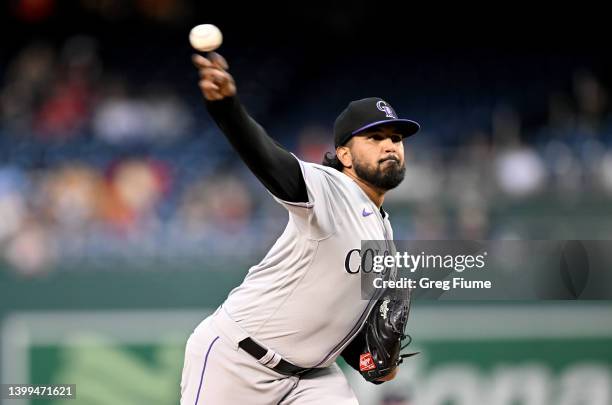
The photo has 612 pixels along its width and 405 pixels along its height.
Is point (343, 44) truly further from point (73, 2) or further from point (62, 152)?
point (62, 152)

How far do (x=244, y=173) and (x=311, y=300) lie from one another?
16.4 ft

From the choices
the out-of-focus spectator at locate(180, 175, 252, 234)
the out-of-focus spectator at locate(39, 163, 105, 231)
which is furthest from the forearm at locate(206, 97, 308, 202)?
the out-of-focus spectator at locate(39, 163, 105, 231)

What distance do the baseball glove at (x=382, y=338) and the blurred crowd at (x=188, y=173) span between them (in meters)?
2.31

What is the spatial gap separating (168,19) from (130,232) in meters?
5.79

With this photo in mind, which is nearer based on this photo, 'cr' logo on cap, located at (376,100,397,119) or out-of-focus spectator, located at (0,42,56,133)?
'cr' logo on cap, located at (376,100,397,119)

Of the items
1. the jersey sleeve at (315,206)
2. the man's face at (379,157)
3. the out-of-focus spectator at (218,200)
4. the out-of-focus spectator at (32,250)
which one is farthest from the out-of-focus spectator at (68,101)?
the jersey sleeve at (315,206)

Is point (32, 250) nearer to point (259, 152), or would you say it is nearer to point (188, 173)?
point (188, 173)

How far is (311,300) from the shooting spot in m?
3.53

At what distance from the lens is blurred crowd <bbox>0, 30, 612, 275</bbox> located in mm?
6090

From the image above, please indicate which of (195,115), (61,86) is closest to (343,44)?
(195,115)

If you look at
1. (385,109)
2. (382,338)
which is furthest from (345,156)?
(382,338)

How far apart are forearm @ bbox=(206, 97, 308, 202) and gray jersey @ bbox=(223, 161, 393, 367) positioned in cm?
23

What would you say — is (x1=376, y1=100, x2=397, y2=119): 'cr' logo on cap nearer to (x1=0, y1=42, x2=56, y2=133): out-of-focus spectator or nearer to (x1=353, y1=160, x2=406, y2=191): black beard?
(x1=353, y1=160, x2=406, y2=191): black beard

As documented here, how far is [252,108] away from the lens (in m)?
10.5
